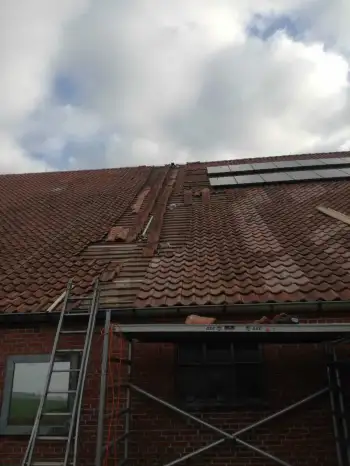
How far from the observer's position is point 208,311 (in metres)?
5.59

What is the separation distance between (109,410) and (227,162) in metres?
10.4

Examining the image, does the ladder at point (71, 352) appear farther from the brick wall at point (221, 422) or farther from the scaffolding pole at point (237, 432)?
the scaffolding pole at point (237, 432)

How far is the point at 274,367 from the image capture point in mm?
5621

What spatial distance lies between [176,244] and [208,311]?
A: 213 centimetres

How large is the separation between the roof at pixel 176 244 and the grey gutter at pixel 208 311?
0.09 m

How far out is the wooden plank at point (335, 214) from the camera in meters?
7.96

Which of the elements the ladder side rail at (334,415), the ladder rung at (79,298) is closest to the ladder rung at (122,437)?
the ladder rung at (79,298)

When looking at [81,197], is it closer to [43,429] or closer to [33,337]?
[33,337]

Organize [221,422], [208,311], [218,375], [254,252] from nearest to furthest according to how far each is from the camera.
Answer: [221,422]
[208,311]
[218,375]
[254,252]

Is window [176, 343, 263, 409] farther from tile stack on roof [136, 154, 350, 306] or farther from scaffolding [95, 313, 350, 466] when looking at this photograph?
tile stack on roof [136, 154, 350, 306]

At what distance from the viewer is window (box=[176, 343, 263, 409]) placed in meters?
5.55

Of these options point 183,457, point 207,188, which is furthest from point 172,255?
point 207,188

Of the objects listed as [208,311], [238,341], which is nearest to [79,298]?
[208,311]

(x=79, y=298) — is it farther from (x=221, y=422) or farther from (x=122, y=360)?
(x=221, y=422)
